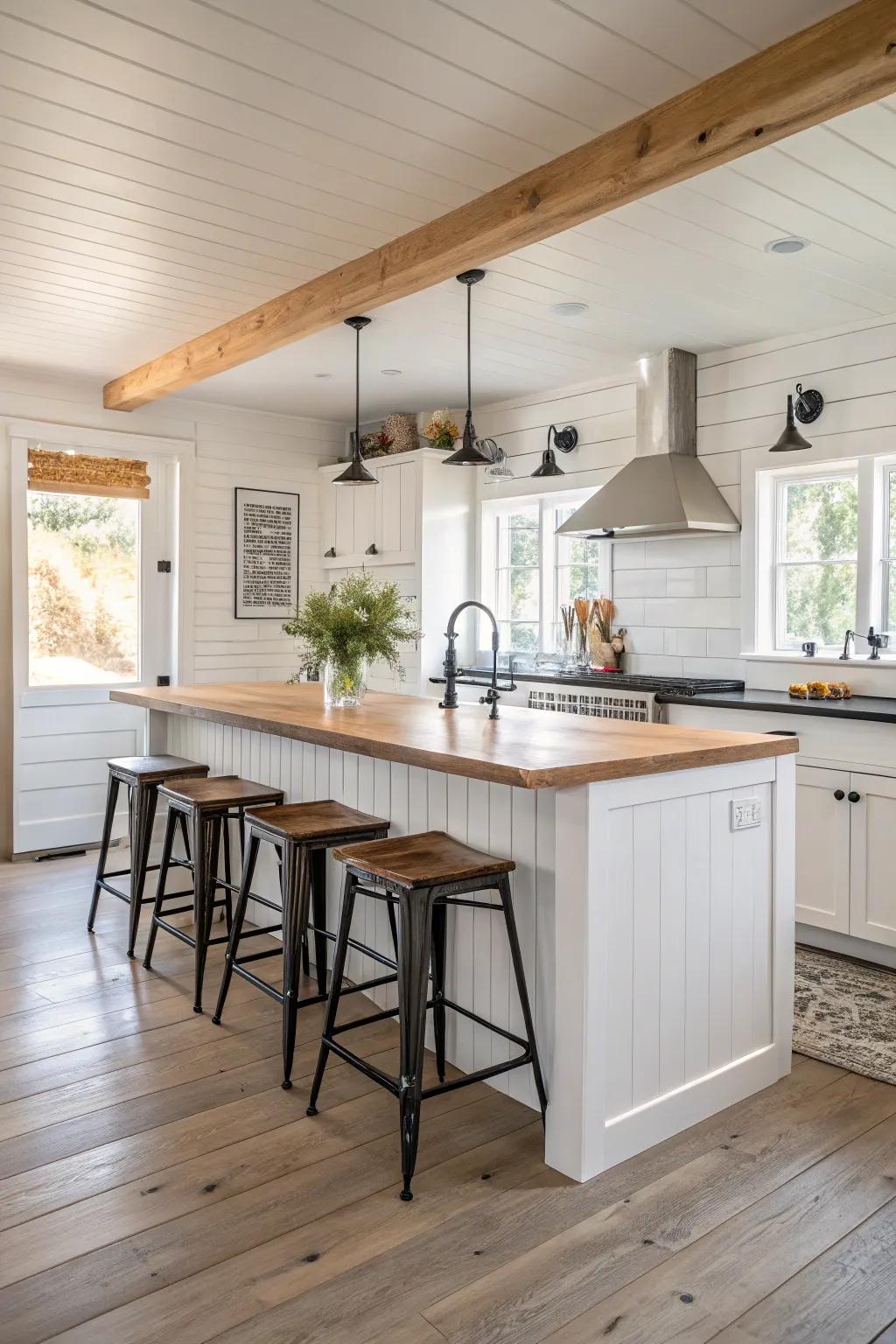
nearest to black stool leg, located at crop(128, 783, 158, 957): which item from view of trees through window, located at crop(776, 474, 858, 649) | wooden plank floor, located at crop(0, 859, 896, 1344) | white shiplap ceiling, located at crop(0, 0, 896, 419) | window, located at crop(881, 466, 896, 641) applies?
wooden plank floor, located at crop(0, 859, 896, 1344)

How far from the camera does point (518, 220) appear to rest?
285 centimetres

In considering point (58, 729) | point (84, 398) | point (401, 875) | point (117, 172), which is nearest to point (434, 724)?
point (401, 875)

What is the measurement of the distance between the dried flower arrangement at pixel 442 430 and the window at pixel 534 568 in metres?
0.49

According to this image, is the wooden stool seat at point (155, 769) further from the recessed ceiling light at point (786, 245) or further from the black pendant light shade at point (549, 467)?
the recessed ceiling light at point (786, 245)

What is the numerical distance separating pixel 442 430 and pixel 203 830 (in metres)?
3.22

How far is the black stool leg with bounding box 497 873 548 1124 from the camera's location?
93.1 inches

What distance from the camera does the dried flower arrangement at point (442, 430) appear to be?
5762mm

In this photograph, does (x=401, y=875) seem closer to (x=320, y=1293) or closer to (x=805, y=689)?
(x=320, y=1293)

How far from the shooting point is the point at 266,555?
6340mm

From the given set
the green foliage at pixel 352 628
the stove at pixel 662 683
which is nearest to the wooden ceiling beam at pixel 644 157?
the green foliage at pixel 352 628

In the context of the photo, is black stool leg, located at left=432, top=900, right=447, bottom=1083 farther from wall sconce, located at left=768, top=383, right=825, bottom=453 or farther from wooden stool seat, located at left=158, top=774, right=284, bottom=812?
wall sconce, located at left=768, top=383, right=825, bottom=453

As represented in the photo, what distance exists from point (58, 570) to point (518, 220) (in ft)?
12.0

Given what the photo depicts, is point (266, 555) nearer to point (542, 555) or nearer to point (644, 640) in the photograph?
point (542, 555)

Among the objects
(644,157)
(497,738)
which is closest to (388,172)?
(644,157)
